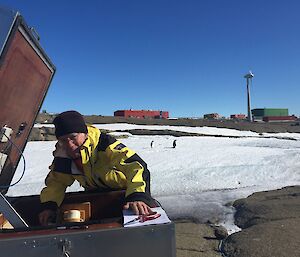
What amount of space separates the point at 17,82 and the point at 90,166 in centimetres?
74

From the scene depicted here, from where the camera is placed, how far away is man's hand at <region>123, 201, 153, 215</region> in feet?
6.89

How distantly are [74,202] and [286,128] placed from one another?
1046 inches

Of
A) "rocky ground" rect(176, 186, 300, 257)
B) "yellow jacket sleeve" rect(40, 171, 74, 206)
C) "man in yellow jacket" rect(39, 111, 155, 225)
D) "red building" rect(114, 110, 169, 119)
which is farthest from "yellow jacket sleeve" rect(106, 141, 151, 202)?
"red building" rect(114, 110, 169, 119)

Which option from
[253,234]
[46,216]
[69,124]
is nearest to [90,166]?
[69,124]

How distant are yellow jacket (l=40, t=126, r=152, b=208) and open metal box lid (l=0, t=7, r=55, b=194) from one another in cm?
33

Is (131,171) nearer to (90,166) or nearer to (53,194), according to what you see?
(90,166)

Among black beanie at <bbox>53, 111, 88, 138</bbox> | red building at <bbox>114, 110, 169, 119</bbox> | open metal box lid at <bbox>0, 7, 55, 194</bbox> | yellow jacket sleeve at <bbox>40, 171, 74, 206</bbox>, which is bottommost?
yellow jacket sleeve at <bbox>40, 171, 74, 206</bbox>

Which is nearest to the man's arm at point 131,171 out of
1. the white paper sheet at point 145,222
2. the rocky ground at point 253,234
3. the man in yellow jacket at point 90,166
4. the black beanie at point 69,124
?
the man in yellow jacket at point 90,166

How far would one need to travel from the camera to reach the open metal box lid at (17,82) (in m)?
2.00

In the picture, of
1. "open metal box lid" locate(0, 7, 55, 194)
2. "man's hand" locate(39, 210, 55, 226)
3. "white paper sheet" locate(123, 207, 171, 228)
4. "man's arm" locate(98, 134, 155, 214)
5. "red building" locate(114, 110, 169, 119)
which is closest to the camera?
"white paper sheet" locate(123, 207, 171, 228)

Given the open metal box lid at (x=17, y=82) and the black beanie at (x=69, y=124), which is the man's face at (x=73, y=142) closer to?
the black beanie at (x=69, y=124)

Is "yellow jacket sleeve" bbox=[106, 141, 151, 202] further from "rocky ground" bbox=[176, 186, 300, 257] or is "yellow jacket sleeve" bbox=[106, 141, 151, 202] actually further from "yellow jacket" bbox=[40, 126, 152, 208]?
"rocky ground" bbox=[176, 186, 300, 257]

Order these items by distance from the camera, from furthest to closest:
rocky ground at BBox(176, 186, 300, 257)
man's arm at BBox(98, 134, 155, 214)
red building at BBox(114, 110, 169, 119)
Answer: red building at BBox(114, 110, 169, 119), rocky ground at BBox(176, 186, 300, 257), man's arm at BBox(98, 134, 155, 214)

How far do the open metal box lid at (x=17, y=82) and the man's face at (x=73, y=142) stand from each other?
289 mm
